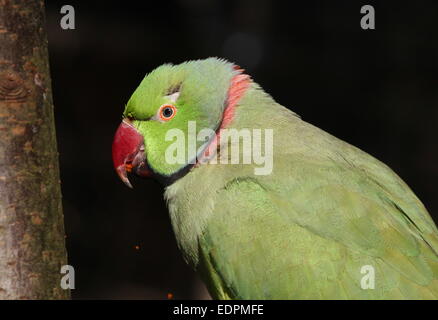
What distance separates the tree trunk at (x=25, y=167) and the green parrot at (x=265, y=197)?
89 cm

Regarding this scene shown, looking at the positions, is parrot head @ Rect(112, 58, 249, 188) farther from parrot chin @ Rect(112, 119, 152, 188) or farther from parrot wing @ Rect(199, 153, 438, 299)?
parrot wing @ Rect(199, 153, 438, 299)

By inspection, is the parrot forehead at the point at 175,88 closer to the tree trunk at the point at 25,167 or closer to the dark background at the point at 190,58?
the tree trunk at the point at 25,167

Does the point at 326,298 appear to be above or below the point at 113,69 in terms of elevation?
below

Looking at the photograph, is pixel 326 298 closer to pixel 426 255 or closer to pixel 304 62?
pixel 426 255

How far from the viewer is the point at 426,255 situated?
2639 mm

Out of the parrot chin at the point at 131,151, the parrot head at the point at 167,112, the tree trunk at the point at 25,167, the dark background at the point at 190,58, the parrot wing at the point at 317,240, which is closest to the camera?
the tree trunk at the point at 25,167

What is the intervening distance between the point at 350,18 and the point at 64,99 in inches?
130

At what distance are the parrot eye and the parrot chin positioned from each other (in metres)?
0.18

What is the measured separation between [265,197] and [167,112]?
0.72m

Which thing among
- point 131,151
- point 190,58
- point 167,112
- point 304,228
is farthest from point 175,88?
point 190,58

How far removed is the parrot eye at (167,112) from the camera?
3064mm

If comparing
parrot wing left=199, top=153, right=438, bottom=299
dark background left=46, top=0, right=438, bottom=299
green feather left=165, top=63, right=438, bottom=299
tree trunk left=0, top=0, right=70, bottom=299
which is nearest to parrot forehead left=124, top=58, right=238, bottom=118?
green feather left=165, top=63, right=438, bottom=299

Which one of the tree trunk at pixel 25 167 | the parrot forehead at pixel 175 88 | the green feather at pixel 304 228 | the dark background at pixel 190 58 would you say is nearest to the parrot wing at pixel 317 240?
the green feather at pixel 304 228

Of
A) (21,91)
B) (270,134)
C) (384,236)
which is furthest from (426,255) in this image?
(21,91)
